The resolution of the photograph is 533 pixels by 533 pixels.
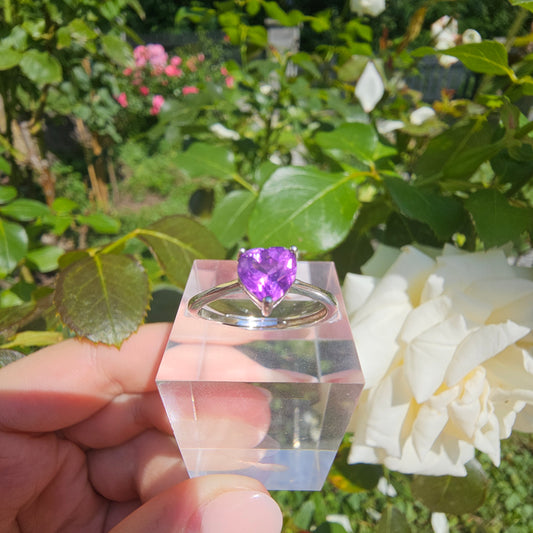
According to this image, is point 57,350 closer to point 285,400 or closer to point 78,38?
point 285,400

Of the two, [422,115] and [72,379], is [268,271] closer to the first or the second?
[72,379]

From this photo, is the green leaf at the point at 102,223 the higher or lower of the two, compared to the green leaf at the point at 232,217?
lower

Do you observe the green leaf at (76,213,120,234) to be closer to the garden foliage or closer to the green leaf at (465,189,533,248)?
the garden foliage

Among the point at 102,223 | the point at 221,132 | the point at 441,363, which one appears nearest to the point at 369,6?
the point at 221,132

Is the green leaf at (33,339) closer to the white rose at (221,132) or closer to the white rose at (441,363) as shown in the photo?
the white rose at (441,363)

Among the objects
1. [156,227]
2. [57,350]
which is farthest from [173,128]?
[57,350]

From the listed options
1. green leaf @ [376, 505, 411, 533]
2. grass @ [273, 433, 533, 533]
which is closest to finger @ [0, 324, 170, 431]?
green leaf @ [376, 505, 411, 533]

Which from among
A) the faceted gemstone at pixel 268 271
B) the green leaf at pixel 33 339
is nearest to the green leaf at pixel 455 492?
the faceted gemstone at pixel 268 271
